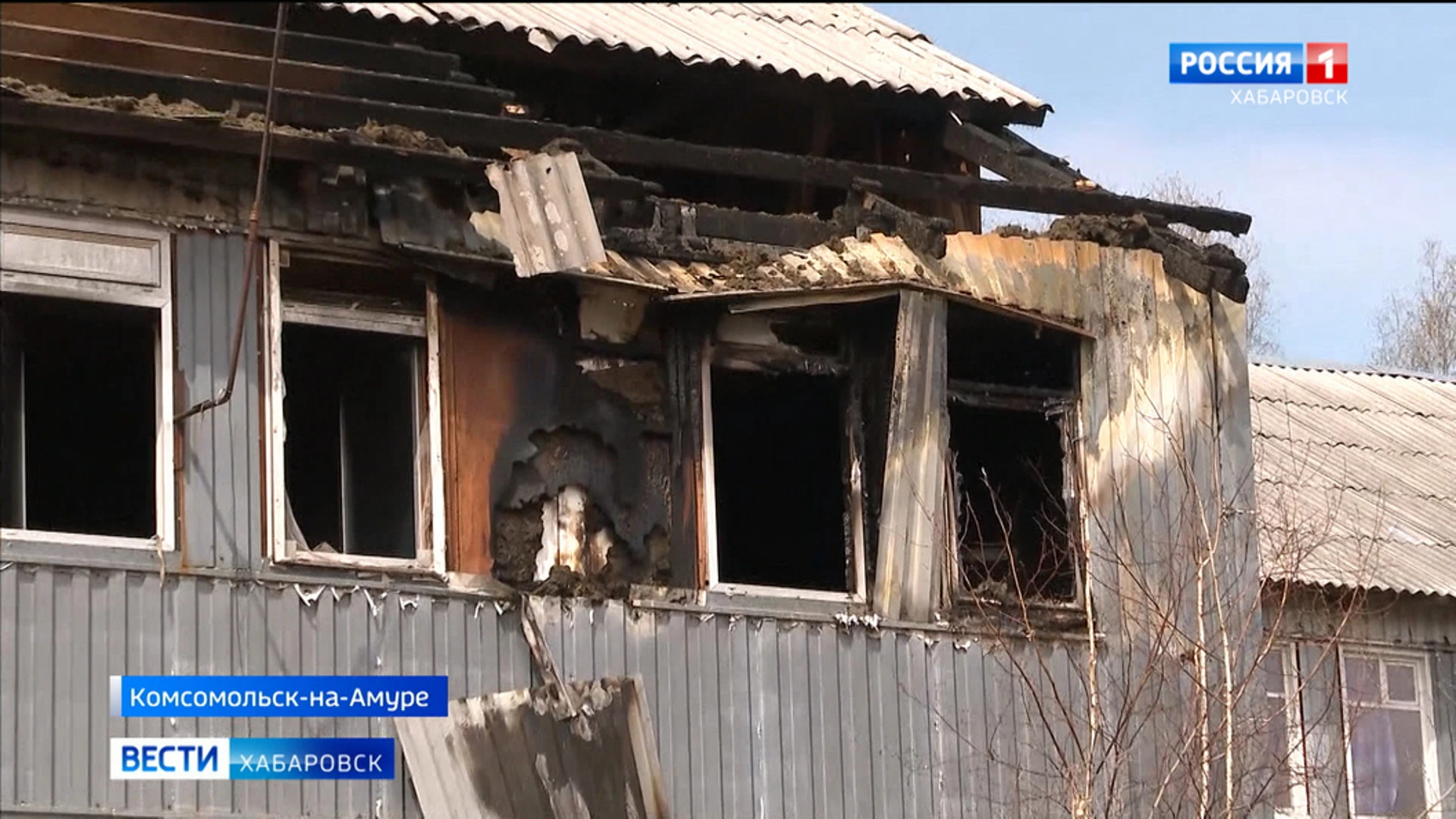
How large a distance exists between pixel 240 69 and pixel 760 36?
12.8ft

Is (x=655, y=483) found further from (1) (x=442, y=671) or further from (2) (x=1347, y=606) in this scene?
(2) (x=1347, y=606)

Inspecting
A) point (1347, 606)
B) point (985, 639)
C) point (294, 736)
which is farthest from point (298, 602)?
point (1347, 606)

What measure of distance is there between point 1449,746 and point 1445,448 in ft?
11.6

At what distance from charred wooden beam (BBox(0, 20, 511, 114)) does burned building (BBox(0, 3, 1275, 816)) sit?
21 mm

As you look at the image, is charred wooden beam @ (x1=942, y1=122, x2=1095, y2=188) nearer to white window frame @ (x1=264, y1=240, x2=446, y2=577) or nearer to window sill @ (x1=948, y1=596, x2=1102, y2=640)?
window sill @ (x1=948, y1=596, x2=1102, y2=640)

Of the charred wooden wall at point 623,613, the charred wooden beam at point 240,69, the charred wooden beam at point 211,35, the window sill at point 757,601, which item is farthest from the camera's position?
the window sill at point 757,601

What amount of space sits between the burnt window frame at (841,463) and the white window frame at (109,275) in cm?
272

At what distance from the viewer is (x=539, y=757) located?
11.4 meters

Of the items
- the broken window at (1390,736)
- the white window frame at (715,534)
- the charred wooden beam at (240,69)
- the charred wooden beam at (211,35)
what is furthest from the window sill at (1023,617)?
the charred wooden beam at (211,35)

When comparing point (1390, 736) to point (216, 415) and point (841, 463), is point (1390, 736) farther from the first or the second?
point (216, 415)

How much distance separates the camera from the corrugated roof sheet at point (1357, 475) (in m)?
16.1

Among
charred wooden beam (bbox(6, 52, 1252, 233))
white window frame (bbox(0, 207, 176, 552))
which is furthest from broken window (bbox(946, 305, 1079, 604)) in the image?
white window frame (bbox(0, 207, 176, 552))

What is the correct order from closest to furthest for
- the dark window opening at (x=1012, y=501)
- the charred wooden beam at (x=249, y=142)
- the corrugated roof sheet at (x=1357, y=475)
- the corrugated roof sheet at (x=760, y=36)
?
the charred wooden beam at (x=249, y=142) < the corrugated roof sheet at (x=760, y=36) < the dark window opening at (x=1012, y=501) < the corrugated roof sheet at (x=1357, y=475)

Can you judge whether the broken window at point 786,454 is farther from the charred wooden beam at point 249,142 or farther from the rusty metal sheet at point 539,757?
the charred wooden beam at point 249,142
